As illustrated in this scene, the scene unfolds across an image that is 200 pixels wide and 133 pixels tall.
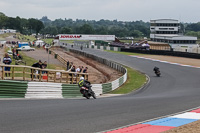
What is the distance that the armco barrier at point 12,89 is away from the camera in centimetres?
1431

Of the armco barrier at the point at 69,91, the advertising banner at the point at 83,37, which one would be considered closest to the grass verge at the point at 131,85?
the armco barrier at the point at 69,91

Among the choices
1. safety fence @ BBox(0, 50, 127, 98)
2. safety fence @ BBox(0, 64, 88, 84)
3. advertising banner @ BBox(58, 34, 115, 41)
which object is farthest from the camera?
advertising banner @ BBox(58, 34, 115, 41)

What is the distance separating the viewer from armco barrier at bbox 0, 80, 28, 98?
47.0 feet

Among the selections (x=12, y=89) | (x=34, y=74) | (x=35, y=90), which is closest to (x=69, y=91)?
(x=34, y=74)

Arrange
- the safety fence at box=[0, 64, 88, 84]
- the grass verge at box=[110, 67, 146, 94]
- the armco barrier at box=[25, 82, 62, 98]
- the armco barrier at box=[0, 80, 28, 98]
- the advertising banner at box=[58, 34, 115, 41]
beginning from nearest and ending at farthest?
1. the armco barrier at box=[0, 80, 28, 98]
2. the armco barrier at box=[25, 82, 62, 98]
3. the safety fence at box=[0, 64, 88, 84]
4. the grass verge at box=[110, 67, 146, 94]
5. the advertising banner at box=[58, 34, 115, 41]

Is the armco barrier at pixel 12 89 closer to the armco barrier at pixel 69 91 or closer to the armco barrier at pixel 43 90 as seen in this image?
the armco barrier at pixel 43 90

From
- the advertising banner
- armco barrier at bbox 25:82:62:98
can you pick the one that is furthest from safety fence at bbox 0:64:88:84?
the advertising banner

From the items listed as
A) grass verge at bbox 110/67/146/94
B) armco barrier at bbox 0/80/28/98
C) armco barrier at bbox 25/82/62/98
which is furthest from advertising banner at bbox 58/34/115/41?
armco barrier at bbox 0/80/28/98

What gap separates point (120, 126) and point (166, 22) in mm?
123246

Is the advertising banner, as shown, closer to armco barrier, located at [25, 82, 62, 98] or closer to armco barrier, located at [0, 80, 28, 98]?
armco barrier, located at [25, 82, 62, 98]

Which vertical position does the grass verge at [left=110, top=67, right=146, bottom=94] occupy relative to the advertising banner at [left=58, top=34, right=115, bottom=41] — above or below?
below

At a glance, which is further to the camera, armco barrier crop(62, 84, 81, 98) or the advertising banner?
the advertising banner

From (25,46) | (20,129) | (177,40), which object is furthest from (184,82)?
(177,40)

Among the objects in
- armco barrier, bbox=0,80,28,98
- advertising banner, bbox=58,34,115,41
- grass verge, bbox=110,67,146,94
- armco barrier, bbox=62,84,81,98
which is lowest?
grass verge, bbox=110,67,146,94
